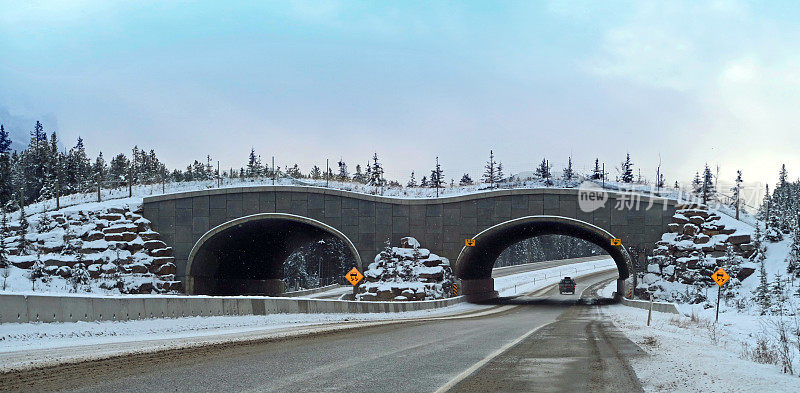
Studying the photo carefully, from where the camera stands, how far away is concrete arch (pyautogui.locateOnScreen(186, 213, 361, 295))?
5050 cm

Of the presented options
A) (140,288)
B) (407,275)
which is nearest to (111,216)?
(140,288)

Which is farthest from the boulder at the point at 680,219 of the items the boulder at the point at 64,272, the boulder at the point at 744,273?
the boulder at the point at 64,272

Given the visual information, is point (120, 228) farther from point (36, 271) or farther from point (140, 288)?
point (36, 271)

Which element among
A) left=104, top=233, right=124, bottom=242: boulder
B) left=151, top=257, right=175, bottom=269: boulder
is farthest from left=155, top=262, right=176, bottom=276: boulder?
left=104, top=233, right=124, bottom=242: boulder

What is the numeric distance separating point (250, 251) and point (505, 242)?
21.8m

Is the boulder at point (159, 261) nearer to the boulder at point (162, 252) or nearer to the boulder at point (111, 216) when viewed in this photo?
the boulder at point (162, 252)

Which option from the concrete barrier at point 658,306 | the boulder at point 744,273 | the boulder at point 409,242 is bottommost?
the concrete barrier at point 658,306

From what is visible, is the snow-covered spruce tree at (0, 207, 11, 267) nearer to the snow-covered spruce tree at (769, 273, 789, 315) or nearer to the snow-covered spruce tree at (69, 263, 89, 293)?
the snow-covered spruce tree at (69, 263, 89, 293)

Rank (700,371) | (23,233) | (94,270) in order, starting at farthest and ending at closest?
(23,233) → (94,270) → (700,371)

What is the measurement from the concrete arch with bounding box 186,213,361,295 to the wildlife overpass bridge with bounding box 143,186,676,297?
5.6 inches

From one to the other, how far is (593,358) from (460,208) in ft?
123

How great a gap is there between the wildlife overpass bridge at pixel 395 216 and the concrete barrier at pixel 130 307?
23362 mm

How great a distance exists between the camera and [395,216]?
50281mm

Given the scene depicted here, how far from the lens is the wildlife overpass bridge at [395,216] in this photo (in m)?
48.6
